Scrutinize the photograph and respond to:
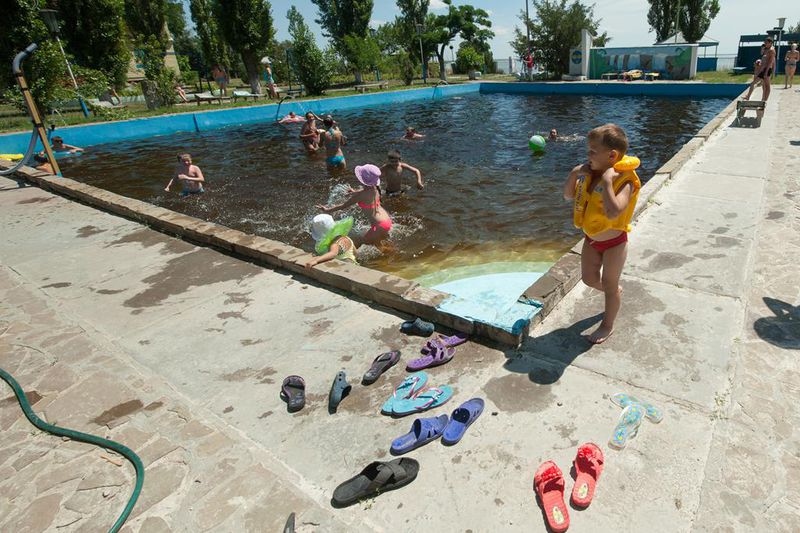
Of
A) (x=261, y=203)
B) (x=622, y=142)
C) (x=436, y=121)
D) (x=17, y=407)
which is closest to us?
(x=622, y=142)

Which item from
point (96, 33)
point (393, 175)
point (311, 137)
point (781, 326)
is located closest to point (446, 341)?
point (781, 326)

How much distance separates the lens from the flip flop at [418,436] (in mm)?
2795

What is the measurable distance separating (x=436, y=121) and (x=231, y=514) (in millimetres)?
20295

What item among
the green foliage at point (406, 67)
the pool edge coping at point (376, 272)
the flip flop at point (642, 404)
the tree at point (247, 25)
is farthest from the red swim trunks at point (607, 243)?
the green foliage at point (406, 67)

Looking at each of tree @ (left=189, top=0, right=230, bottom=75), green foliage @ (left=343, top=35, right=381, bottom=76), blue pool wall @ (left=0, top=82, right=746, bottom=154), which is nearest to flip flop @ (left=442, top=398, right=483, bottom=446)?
blue pool wall @ (left=0, top=82, right=746, bottom=154)

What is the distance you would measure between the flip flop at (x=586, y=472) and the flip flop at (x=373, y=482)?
2.90 ft

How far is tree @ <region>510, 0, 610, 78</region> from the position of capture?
33.2 m

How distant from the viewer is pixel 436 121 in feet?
68.6

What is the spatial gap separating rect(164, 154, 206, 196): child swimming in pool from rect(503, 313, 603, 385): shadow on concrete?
9612mm

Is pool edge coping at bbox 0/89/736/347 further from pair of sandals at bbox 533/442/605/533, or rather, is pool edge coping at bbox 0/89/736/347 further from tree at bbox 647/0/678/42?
tree at bbox 647/0/678/42

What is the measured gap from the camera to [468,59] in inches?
1750

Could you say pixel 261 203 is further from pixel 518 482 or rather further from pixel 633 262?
pixel 518 482

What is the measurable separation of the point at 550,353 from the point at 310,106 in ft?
80.4

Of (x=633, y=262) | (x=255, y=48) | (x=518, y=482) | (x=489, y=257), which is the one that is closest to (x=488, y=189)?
(x=489, y=257)
